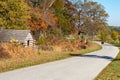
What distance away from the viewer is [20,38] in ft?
129

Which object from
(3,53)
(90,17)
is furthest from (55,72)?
(90,17)

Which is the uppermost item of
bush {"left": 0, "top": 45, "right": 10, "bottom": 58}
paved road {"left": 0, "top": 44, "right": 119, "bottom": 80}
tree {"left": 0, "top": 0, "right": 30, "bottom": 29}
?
tree {"left": 0, "top": 0, "right": 30, "bottom": 29}

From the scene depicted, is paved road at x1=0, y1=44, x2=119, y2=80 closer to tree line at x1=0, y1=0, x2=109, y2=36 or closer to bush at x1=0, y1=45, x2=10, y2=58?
bush at x1=0, y1=45, x2=10, y2=58

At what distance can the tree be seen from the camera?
4591 centimetres

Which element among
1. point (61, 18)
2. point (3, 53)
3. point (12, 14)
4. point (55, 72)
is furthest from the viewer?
point (61, 18)

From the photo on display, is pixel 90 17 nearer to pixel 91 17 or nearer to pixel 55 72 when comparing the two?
pixel 91 17

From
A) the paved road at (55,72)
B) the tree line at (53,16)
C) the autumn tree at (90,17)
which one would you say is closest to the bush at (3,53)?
the paved road at (55,72)

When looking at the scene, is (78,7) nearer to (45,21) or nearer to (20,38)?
(45,21)

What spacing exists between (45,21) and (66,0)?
106 ft

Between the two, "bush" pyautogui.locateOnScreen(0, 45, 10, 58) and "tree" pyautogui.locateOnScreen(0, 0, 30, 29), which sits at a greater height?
"tree" pyautogui.locateOnScreen(0, 0, 30, 29)

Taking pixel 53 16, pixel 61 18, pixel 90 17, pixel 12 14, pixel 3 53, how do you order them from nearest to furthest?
pixel 3 53
pixel 12 14
pixel 53 16
pixel 61 18
pixel 90 17

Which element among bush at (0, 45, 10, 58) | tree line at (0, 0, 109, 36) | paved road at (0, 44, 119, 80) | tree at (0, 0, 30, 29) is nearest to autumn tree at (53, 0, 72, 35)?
tree line at (0, 0, 109, 36)

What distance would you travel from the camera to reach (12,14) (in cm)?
4584

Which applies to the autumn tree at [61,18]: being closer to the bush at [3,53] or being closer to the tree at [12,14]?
the tree at [12,14]
